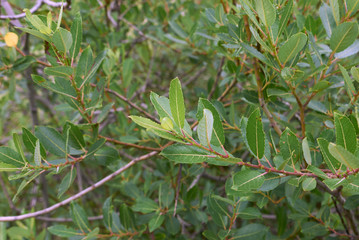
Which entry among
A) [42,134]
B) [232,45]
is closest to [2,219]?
[42,134]

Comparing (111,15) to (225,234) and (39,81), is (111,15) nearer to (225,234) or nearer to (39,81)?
(39,81)

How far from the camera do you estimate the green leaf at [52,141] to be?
890 millimetres

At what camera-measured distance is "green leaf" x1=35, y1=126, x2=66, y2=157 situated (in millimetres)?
890

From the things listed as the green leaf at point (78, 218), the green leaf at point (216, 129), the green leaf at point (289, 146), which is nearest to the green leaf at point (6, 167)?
the green leaf at point (78, 218)

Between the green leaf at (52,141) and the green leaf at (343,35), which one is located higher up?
the green leaf at (343,35)

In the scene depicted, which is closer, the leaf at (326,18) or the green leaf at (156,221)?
the leaf at (326,18)

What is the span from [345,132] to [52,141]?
73cm

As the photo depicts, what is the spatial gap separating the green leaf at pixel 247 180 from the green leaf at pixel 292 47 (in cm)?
28

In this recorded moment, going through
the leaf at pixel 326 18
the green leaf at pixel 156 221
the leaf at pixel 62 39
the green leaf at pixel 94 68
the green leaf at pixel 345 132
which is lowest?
the green leaf at pixel 156 221

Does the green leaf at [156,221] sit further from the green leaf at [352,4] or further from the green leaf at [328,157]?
the green leaf at [352,4]

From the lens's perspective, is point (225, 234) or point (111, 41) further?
point (111, 41)

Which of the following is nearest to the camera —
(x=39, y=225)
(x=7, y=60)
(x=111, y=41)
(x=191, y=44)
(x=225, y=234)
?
(x=225, y=234)

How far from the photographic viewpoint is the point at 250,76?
1.25 m

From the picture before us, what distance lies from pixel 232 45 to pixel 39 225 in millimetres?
2133
